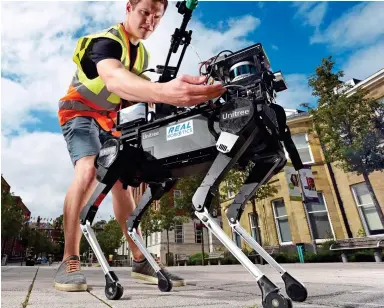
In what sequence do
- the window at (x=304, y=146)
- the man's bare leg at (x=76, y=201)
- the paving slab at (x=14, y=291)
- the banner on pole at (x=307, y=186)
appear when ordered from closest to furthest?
1. the paving slab at (x=14, y=291)
2. the man's bare leg at (x=76, y=201)
3. the banner on pole at (x=307, y=186)
4. the window at (x=304, y=146)

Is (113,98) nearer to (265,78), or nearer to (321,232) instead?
(265,78)

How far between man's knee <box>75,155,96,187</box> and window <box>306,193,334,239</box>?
16.4m

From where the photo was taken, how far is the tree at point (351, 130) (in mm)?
12820

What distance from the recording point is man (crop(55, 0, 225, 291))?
2.11 metres

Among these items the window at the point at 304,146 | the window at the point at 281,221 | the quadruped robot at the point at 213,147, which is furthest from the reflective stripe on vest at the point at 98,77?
the window at the point at 304,146

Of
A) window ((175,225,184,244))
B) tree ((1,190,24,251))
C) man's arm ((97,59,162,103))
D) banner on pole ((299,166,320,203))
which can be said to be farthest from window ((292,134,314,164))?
tree ((1,190,24,251))

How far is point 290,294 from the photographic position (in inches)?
56.7

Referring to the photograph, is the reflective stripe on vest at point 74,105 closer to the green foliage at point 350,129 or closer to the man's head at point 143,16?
the man's head at point 143,16

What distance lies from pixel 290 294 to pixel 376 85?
17911 mm

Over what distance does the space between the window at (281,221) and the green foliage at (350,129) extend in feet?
19.3

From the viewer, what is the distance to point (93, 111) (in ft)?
8.94

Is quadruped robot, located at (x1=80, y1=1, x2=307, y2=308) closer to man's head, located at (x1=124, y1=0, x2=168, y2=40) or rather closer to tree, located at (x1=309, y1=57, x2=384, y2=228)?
man's head, located at (x1=124, y1=0, x2=168, y2=40)

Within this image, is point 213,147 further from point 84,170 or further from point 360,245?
point 360,245

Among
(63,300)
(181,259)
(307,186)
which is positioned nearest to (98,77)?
(63,300)
